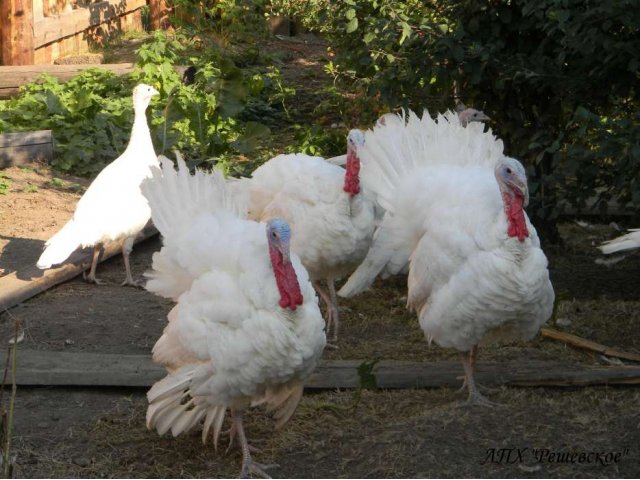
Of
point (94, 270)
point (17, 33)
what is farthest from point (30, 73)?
point (94, 270)

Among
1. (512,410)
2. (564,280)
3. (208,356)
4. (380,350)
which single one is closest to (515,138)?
(564,280)

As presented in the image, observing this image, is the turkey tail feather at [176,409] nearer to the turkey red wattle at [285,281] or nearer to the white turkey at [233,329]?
the white turkey at [233,329]

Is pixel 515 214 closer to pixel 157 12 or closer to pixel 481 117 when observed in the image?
pixel 481 117

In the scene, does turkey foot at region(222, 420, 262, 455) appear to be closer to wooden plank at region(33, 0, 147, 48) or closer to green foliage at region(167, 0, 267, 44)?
wooden plank at region(33, 0, 147, 48)

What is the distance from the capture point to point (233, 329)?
14.8 ft

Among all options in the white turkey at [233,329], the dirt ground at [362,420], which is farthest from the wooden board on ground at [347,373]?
the white turkey at [233,329]

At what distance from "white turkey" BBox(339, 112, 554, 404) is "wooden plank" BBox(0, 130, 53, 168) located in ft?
14.4

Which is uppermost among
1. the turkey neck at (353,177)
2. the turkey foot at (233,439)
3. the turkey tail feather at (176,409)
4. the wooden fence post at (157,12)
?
the turkey neck at (353,177)

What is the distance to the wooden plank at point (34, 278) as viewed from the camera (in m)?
6.67

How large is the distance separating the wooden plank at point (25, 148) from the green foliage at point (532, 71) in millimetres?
3069

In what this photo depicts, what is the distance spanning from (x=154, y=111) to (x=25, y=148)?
144 cm

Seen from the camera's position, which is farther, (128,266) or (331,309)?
(128,266)

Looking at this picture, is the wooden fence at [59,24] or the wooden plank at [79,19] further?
the wooden plank at [79,19]

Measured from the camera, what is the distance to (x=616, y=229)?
8.24m
